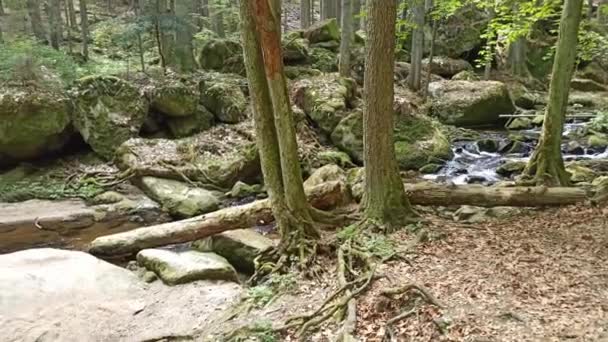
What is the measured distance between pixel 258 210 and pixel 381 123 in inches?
113

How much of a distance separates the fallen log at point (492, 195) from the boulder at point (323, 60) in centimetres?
1024

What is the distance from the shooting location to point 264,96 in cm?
670

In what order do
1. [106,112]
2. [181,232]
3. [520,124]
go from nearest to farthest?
[181,232] < [106,112] < [520,124]

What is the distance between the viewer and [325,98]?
14211 mm

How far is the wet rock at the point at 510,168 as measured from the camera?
12.0 m

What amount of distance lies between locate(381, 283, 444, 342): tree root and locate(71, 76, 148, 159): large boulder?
33.7 feet

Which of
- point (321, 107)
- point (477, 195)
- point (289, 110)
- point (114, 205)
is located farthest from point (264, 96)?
point (321, 107)

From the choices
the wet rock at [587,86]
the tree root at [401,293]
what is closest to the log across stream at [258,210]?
the tree root at [401,293]

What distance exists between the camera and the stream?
12.1 m

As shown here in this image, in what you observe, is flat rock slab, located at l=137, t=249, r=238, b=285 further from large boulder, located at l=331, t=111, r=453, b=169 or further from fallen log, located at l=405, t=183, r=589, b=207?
large boulder, located at l=331, t=111, r=453, b=169

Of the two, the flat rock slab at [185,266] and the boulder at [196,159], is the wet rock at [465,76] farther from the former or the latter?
the flat rock slab at [185,266]

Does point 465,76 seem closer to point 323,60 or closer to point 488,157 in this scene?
point 323,60

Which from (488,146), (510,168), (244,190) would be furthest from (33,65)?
(488,146)

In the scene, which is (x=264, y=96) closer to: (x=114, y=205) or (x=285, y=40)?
(x=114, y=205)
